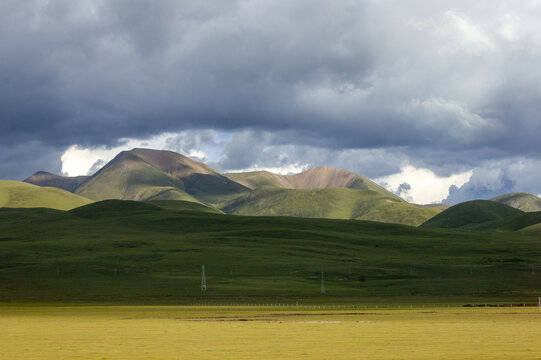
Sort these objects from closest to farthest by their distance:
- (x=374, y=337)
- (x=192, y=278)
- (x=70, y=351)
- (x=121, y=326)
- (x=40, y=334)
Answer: (x=70, y=351) < (x=374, y=337) < (x=40, y=334) < (x=121, y=326) < (x=192, y=278)

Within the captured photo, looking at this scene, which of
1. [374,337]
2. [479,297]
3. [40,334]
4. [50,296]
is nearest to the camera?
[374,337]

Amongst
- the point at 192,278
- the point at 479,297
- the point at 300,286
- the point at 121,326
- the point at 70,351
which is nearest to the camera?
the point at 70,351

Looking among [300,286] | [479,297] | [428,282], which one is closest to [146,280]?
[300,286]

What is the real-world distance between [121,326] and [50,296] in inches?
3748

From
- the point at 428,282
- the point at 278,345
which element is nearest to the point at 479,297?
the point at 428,282

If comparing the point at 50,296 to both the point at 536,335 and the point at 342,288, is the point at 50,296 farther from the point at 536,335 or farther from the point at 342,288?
the point at 536,335

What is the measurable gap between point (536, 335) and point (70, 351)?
39.9 m

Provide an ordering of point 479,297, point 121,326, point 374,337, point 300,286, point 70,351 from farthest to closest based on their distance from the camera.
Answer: point 300,286 < point 479,297 < point 121,326 < point 374,337 < point 70,351

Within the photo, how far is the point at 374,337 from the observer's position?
2313 inches

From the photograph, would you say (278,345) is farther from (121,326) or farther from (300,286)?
(300,286)

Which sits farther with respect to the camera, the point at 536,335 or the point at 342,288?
the point at 342,288

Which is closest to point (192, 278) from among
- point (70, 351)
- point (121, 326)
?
point (121, 326)

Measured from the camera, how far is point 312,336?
60.7 metres

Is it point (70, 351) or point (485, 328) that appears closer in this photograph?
point (70, 351)
